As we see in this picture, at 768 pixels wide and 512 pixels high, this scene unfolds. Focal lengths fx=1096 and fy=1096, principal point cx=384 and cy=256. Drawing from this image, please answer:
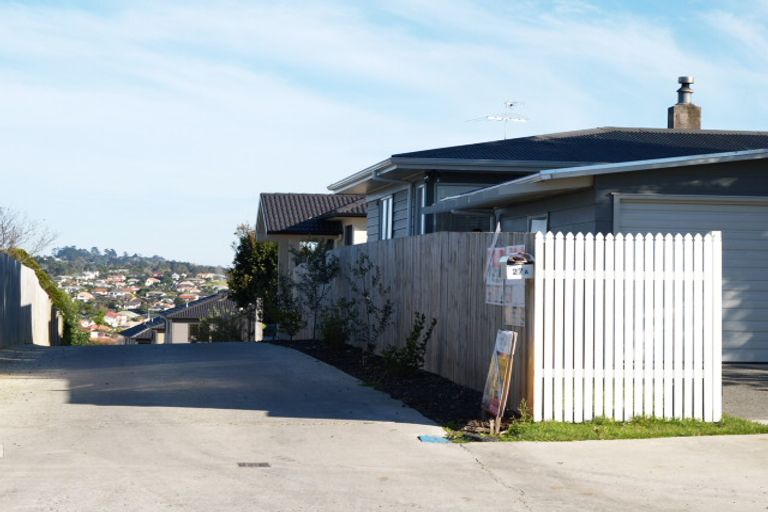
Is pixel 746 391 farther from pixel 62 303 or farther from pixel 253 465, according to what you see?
pixel 62 303

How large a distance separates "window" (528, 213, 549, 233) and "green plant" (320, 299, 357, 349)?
134 inches

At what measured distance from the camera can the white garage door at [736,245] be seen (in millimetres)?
15883

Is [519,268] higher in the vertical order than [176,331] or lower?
higher

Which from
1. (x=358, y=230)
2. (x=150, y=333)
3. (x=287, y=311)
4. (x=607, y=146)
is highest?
(x=607, y=146)

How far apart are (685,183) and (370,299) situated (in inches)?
230

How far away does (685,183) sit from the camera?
15.9 m

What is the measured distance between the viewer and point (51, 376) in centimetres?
1588

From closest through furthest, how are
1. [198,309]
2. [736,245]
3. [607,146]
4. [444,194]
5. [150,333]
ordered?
[736,245] → [444,194] → [607,146] → [198,309] → [150,333]

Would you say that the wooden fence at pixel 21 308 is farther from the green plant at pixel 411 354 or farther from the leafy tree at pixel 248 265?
the green plant at pixel 411 354

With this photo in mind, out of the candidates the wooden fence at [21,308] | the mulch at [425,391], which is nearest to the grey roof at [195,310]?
the wooden fence at [21,308]

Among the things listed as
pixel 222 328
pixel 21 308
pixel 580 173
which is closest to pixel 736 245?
pixel 580 173

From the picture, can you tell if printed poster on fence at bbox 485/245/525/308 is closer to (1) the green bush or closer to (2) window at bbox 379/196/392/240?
(2) window at bbox 379/196/392/240

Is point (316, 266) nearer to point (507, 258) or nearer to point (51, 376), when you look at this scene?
point (51, 376)

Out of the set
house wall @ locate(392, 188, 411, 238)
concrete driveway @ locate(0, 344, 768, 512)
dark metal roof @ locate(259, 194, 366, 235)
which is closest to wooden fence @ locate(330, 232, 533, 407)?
concrete driveway @ locate(0, 344, 768, 512)
